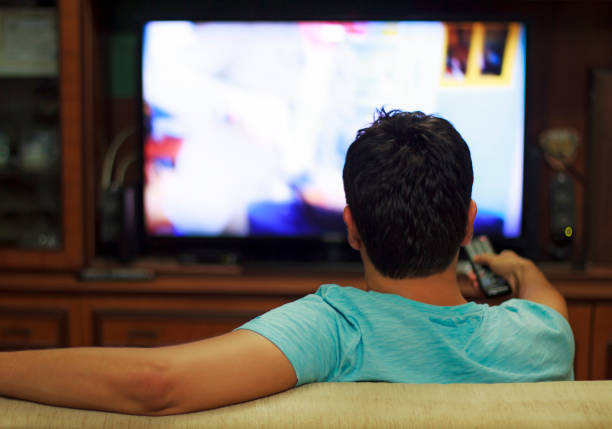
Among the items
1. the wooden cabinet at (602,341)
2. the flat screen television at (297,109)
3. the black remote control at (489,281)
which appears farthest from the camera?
the flat screen television at (297,109)

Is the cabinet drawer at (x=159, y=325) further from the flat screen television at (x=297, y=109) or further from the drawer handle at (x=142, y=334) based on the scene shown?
the flat screen television at (x=297, y=109)

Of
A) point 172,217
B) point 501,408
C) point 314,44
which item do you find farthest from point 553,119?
point 501,408

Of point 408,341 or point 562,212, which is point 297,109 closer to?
point 562,212

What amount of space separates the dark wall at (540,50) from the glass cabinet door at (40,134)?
0.25 m

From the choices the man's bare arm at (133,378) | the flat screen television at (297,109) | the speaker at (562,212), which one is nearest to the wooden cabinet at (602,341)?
the speaker at (562,212)

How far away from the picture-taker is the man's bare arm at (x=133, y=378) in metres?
0.58

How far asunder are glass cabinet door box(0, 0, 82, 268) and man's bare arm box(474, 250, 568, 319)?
1669mm

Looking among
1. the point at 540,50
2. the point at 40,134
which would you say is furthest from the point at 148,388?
the point at 540,50

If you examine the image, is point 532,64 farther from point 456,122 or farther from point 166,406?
point 166,406

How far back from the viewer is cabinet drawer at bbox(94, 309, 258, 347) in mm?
2229

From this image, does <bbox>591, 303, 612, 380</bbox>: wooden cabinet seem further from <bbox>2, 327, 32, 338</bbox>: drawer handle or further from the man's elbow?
<bbox>2, 327, 32, 338</bbox>: drawer handle

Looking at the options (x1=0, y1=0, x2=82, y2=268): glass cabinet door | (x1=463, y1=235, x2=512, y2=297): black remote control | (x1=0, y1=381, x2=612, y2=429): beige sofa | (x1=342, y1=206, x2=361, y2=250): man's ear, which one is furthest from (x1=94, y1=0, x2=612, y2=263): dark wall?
(x1=0, y1=381, x2=612, y2=429): beige sofa

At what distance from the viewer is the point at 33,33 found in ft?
8.02

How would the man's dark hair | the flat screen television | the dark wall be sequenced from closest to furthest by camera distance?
the man's dark hair < the flat screen television < the dark wall
